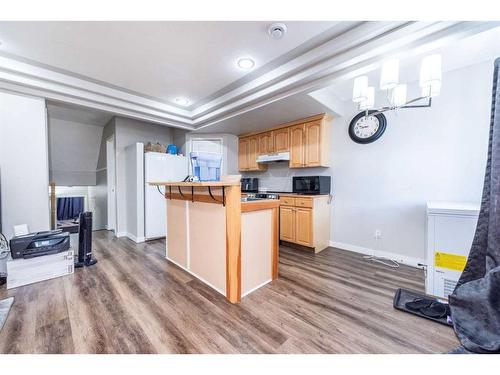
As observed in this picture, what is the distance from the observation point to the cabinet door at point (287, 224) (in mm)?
3590

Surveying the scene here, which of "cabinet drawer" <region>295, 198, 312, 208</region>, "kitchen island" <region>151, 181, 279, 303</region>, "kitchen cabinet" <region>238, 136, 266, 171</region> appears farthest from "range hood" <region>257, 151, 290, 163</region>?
"kitchen island" <region>151, 181, 279, 303</region>

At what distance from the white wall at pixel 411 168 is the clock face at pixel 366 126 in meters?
0.17

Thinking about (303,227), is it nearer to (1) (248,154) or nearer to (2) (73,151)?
(1) (248,154)

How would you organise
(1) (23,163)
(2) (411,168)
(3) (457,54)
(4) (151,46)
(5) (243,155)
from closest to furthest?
(4) (151,46)
(3) (457,54)
(1) (23,163)
(2) (411,168)
(5) (243,155)

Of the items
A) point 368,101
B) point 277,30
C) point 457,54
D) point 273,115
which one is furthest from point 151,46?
point 457,54

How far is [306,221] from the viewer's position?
11.1 ft

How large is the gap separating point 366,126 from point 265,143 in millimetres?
1930

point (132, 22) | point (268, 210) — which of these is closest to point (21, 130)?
point (132, 22)

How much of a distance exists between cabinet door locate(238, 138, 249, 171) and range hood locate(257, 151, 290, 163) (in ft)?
1.45

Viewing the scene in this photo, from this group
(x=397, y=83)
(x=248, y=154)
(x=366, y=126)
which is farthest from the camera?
(x=248, y=154)

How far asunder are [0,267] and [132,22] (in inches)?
127

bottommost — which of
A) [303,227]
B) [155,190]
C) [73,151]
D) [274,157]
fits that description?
[303,227]

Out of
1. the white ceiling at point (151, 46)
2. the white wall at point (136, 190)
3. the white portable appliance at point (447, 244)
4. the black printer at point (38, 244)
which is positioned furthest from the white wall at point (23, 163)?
the white portable appliance at point (447, 244)

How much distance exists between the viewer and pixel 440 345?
1.42 meters
